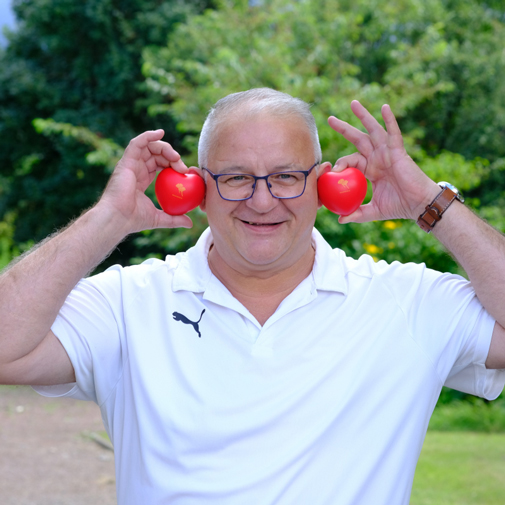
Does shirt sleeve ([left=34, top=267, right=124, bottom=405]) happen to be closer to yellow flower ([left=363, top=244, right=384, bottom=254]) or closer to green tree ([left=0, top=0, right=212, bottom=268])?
yellow flower ([left=363, top=244, right=384, bottom=254])

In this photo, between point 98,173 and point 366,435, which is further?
point 98,173

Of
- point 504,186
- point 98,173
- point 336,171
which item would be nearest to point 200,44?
point 98,173

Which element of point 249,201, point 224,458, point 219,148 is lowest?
point 224,458

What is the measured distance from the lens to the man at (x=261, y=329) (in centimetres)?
224

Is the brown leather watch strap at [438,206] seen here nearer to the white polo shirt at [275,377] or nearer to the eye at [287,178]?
the white polo shirt at [275,377]

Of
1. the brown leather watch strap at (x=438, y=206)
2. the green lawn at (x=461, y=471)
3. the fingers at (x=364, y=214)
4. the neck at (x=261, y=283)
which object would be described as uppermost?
the brown leather watch strap at (x=438, y=206)

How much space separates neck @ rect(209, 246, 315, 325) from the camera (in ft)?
8.54

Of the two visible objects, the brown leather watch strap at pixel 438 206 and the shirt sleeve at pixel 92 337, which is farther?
the brown leather watch strap at pixel 438 206

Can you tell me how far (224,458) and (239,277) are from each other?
746 mm

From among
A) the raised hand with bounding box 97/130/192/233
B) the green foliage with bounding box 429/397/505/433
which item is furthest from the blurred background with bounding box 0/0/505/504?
the raised hand with bounding box 97/130/192/233

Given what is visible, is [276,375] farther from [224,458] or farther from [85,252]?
[85,252]

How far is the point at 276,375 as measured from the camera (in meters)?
2.31

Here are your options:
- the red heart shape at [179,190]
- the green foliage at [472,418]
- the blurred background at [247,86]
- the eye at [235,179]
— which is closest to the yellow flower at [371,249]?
the blurred background at [247,86]

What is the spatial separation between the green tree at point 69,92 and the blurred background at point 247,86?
1.6 inches
